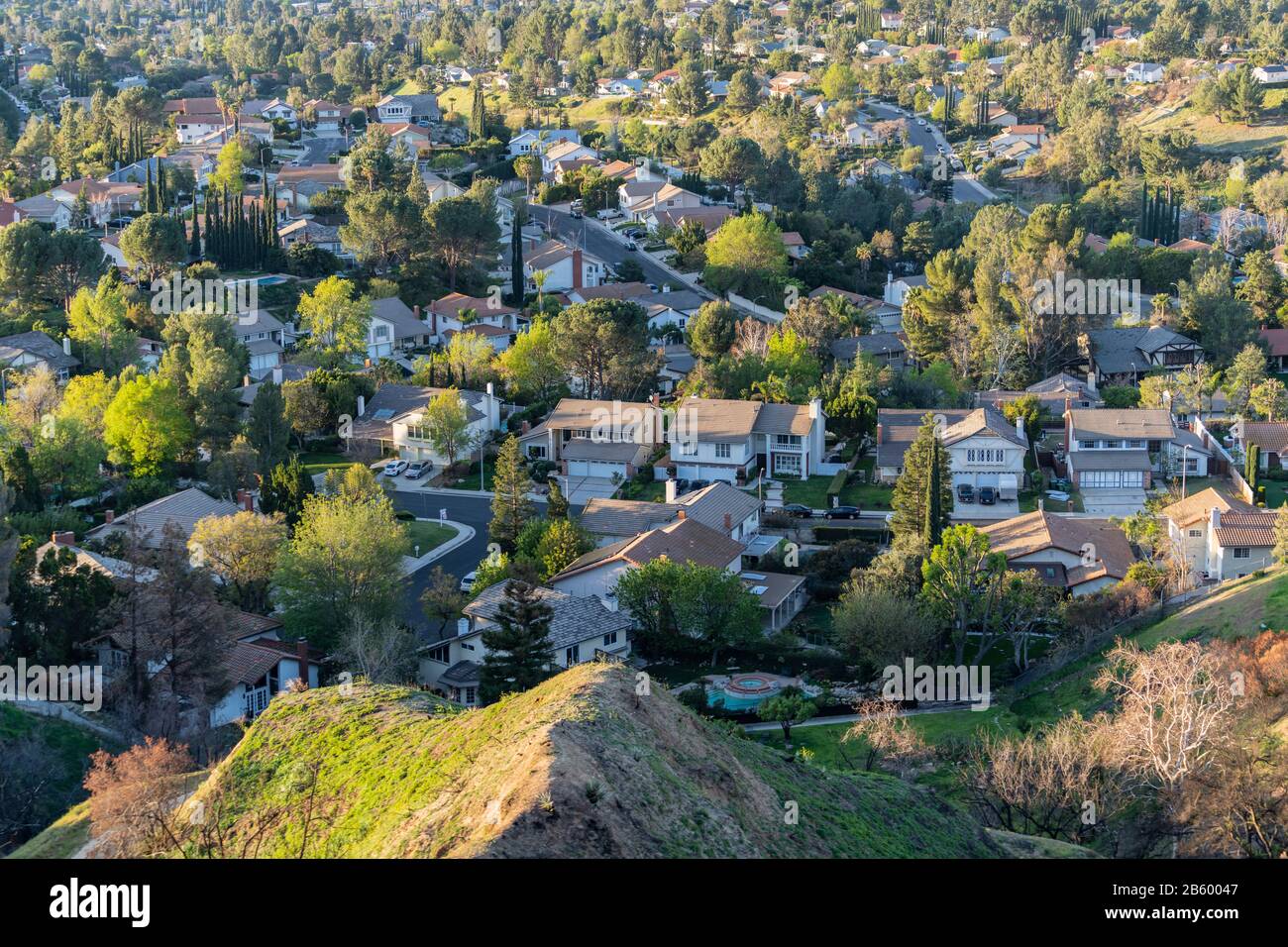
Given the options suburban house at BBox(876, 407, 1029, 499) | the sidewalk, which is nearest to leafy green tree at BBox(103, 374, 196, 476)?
the sidewalk

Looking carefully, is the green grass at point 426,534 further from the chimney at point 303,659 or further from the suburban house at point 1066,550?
the suburban house at point 1066,550

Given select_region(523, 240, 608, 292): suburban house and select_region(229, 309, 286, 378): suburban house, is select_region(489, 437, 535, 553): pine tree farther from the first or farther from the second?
select_region(523, 240, 608, 292): suburban house

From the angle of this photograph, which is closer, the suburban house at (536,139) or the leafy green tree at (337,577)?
the leafy green tree at (337,577)

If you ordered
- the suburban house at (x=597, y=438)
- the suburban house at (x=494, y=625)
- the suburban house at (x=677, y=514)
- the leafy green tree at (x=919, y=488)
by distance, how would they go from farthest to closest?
the suburban house at (x=597, y=438)
the suburban house at (x=677, y=514)
the leafy green tree at (x=919, y=488)
the suburban house at (x=494, y=625)

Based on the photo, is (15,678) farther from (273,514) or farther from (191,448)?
(191,448)

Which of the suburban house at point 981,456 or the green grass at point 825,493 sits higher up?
the suburban house at point 981,456

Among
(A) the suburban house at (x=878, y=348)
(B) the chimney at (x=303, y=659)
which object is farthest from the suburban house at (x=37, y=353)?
(A) the suburban house at (x=878, y=348)

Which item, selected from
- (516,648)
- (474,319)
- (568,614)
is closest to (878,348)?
(474,319)

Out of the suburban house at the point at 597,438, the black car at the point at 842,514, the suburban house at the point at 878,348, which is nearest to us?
the black car at the point at 842,514
